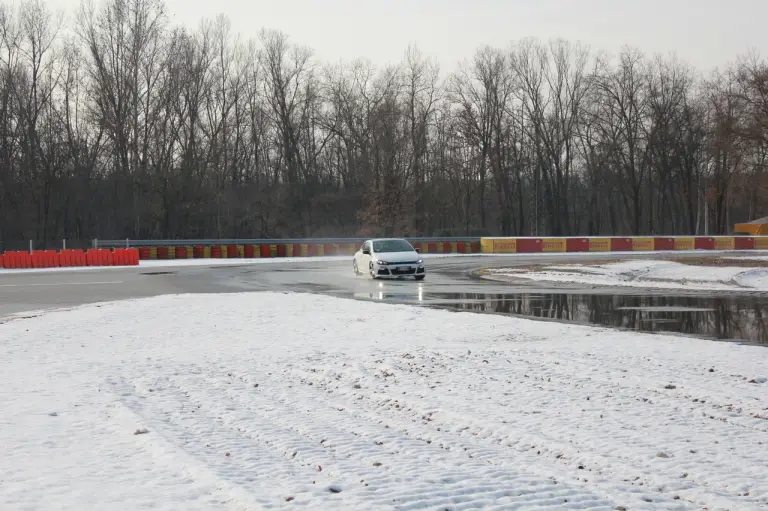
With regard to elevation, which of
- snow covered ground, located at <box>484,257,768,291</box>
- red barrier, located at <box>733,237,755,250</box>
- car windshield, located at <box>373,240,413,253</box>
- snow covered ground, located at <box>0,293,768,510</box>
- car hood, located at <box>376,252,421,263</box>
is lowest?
snow covered ground, located at <box>484,257,768,291</box>

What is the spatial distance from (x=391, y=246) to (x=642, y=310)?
49.9 feet

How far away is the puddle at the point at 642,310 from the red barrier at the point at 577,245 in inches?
1551

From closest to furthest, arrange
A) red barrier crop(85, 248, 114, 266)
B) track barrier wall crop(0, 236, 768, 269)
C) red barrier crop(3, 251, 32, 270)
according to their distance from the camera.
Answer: red barrier crop(3, 251, 32, 270), red barrier crop(85, 248, 114, 266), track barrier wall crop(0, 236, 768, 269)

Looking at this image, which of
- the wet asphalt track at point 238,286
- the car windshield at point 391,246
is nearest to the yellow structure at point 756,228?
the wet asphalt track at point 238,286

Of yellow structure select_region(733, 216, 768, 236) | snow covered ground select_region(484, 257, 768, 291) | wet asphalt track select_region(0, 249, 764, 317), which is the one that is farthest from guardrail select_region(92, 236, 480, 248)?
yellow structure select_region(733, 216, 768, 236)

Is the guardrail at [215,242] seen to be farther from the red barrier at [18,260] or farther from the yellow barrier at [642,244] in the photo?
the yellow barrier at [642,244]

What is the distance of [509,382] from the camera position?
9805 millimetres

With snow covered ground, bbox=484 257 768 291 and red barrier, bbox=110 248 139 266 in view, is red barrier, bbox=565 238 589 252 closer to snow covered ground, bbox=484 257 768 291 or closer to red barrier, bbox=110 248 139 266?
snow covered ground, bbox=484 257 768 291

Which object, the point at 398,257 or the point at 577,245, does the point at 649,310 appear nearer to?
the point at 398,257

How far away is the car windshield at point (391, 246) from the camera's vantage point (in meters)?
33.1

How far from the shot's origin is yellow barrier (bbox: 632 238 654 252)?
64688 mm

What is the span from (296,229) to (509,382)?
66255mm

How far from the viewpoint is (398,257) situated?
32062 millimetres

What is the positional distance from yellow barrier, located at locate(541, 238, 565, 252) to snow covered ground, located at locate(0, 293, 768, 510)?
48.7 m
